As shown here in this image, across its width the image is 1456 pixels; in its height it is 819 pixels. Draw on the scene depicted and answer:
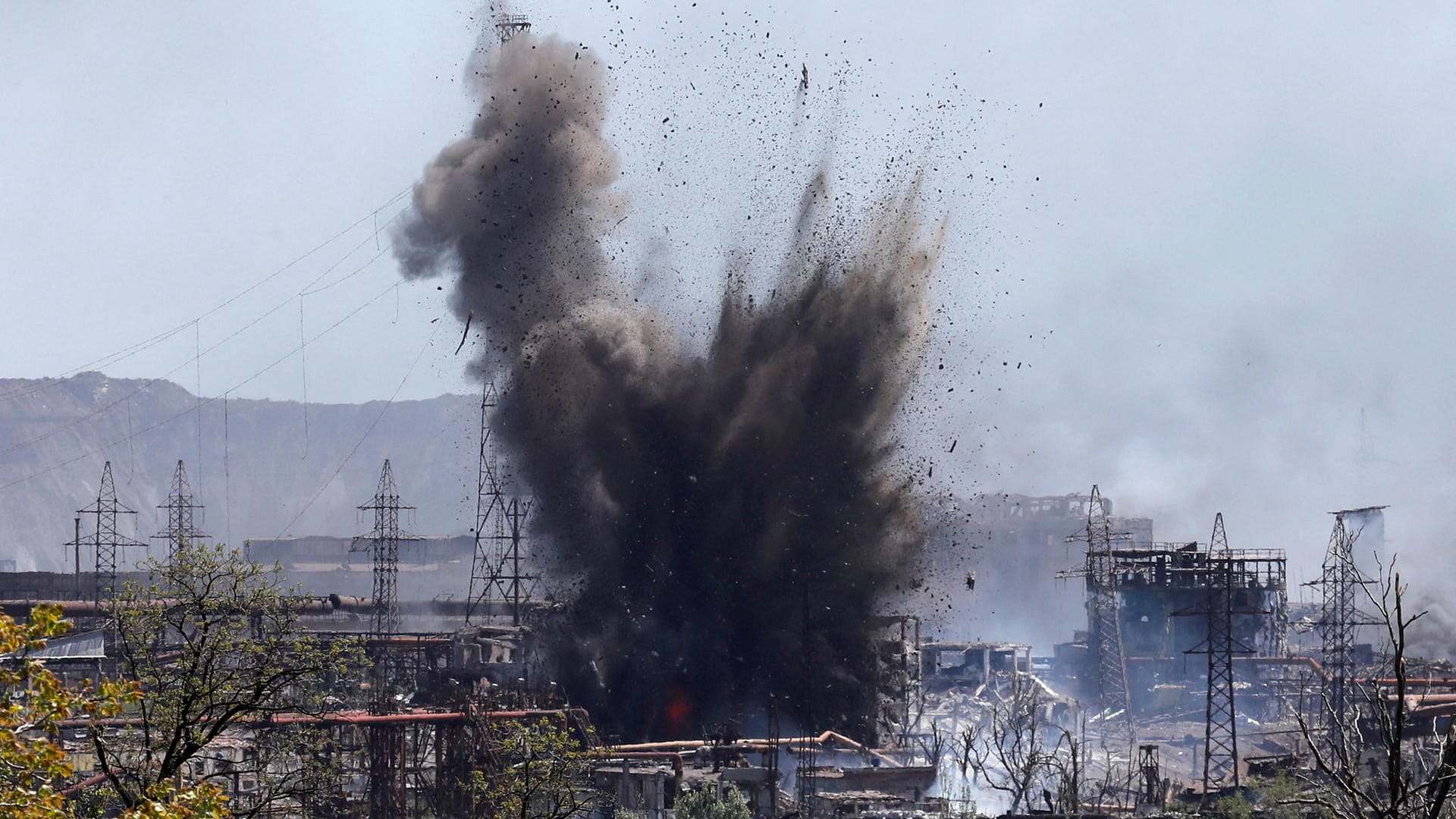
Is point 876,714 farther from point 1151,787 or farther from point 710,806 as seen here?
point 710,806

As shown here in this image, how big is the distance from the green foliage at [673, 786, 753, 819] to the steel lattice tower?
20.4 metres

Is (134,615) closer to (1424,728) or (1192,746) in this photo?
(1424,728)

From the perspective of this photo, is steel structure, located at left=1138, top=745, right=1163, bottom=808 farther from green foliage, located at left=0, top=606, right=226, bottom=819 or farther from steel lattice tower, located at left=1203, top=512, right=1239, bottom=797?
green foliage, located at left=0, top=606, right=226, bottom=819

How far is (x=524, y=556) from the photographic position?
Answer: 91.4 m

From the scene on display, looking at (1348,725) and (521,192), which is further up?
(521,192)

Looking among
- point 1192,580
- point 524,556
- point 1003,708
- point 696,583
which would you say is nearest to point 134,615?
point 696,583

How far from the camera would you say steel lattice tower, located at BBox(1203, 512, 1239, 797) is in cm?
6149

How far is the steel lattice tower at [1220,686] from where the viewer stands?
61488mm

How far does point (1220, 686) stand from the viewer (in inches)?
4424

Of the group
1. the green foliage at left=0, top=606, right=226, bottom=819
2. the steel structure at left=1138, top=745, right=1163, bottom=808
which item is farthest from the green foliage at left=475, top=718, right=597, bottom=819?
the steel structure at left=1138, top=745, right=1163, bottom=808

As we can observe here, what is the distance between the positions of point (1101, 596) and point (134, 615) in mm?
108888


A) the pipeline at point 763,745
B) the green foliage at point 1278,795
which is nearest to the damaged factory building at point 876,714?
the pipeline at point 763,745

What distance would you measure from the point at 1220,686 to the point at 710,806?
7487cm

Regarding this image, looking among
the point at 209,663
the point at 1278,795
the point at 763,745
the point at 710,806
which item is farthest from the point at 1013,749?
the point at 209,663
